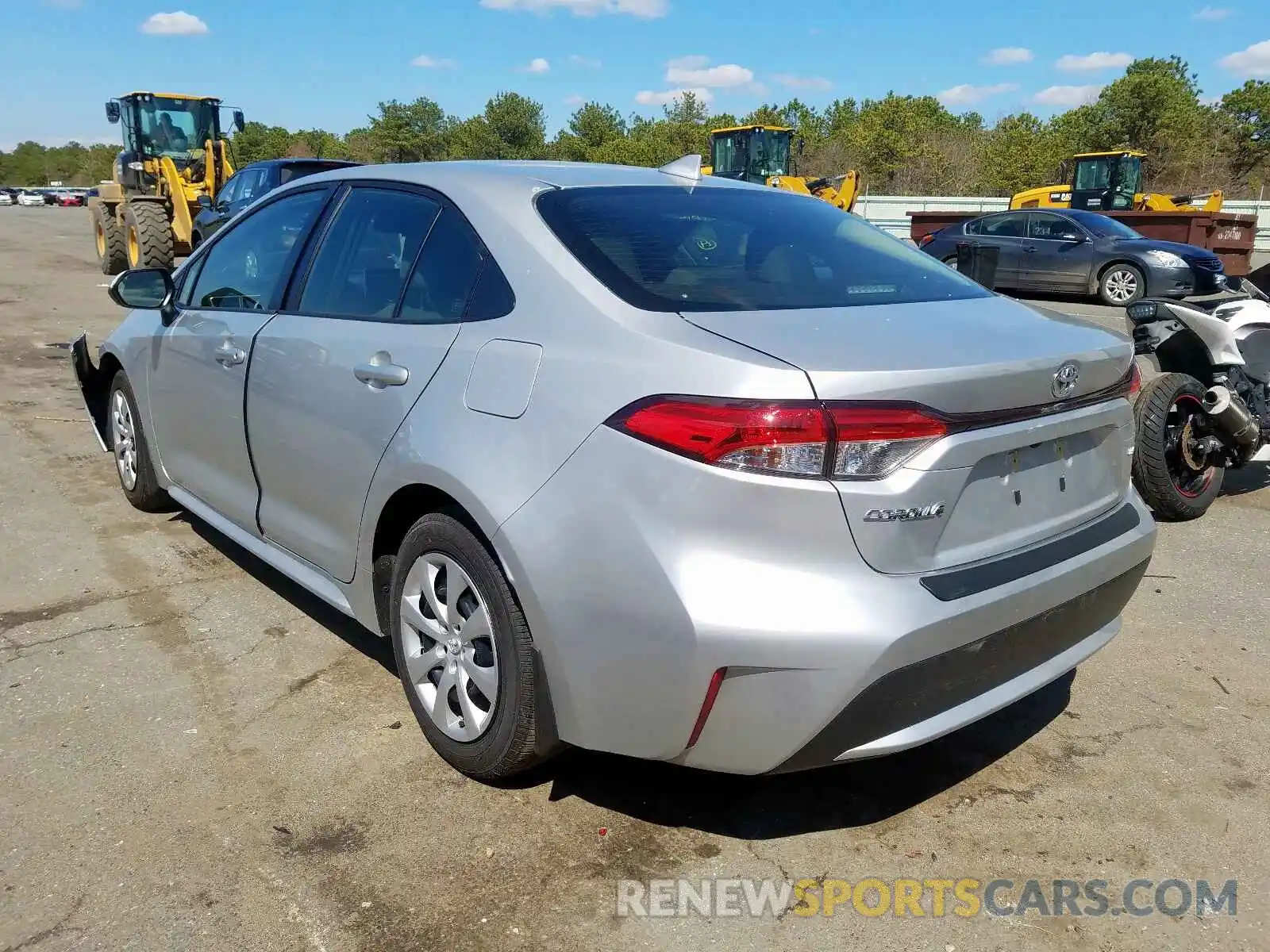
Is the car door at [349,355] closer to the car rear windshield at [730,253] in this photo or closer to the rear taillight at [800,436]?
the car rear windshield at [730,253]

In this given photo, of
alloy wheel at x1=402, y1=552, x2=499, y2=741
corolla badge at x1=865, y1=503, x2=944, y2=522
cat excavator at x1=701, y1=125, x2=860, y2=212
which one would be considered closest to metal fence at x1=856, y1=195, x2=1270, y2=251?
cat excavator at x1=701, y1=125, x2=860, y2=212

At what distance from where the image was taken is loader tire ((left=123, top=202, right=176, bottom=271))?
1474 centimetres

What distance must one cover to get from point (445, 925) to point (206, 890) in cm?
58

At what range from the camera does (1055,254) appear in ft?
52.6

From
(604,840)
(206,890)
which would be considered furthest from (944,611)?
(206,890)

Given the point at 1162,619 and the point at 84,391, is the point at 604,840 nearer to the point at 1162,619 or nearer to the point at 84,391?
the point at 1162,619

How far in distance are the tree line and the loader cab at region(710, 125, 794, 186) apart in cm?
2806

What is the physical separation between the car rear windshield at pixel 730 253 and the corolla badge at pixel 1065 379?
1.58ft

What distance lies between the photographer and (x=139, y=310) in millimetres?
4621

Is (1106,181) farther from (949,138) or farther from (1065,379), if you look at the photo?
(949,138)

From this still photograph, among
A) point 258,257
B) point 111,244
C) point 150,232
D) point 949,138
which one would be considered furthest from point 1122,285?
point 949,138

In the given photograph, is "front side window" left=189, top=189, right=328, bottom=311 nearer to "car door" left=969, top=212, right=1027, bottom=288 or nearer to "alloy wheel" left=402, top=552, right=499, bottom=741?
"alloy wheel" left=402, top=552, right=499, bottom=741

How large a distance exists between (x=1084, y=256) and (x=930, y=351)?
15.2 m

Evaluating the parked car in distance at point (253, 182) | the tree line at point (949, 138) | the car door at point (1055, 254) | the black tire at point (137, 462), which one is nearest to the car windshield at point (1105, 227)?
the car door at point (1055, 254)
